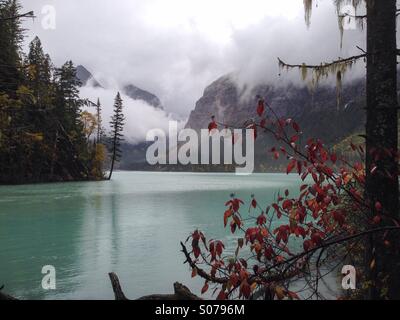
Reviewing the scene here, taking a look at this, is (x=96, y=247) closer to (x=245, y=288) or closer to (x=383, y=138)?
(x=245, y=288)

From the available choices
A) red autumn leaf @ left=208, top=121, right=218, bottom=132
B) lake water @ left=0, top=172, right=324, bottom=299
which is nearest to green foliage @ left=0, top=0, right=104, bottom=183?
lake water @ left=0, top=172, right=324, bottom=299

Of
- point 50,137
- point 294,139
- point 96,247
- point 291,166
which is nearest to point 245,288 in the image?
point 291,166

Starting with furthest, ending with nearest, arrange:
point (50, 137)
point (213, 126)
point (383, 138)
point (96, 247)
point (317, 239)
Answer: point (50, 137), point (96, 247), point (383, 138), point (213, 126), point (317, 239)

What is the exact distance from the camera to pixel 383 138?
4.44 m

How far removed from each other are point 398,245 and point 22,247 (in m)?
14.3

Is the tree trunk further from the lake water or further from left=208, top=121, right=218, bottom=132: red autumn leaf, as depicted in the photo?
the lake water

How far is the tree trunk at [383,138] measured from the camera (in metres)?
4.41

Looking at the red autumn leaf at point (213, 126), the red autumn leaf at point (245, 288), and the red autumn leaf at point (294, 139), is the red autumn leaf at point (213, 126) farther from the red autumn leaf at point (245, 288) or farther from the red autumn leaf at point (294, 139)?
the red autumn leaf at point (245, 288)

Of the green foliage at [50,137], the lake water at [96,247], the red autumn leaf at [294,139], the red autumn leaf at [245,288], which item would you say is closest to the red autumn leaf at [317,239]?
the red autumn leaf at [245,288]

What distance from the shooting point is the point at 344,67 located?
17.3 feet

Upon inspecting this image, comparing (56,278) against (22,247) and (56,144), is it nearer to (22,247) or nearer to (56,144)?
(22,247)

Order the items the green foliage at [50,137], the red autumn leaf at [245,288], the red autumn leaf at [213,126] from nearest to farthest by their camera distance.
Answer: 1. the red autumn leaf at [245,288]
2. the red autumn leaf at [213,126]
3. the green foliage at [50,137]
